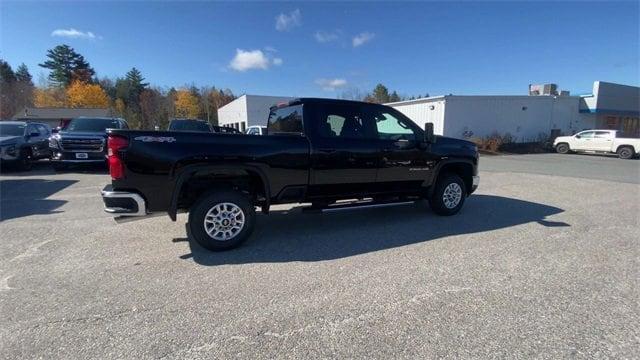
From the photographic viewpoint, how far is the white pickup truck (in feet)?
71.0

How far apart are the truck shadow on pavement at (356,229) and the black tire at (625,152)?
20089mm

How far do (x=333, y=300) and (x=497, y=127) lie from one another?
26.7 m

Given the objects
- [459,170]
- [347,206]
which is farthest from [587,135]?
[347,206]

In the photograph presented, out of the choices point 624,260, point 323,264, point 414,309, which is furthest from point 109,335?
point 624,260

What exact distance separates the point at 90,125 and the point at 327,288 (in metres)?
13.0

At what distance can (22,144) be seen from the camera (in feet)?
42.0

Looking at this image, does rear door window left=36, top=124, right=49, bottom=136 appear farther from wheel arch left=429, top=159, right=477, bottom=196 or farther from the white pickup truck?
the white pickup truck

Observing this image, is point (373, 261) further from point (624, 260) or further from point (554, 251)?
point (624, 260)

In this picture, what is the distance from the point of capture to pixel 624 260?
176 inches

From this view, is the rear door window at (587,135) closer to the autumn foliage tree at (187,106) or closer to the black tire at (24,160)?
the black tire at (24,160)

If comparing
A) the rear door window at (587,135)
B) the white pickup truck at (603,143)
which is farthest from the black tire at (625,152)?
the rear door window at (587,135)

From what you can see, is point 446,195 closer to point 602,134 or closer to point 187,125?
point 187,125

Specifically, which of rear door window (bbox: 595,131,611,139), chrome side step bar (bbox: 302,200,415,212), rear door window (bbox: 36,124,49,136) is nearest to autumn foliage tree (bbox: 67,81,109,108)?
rear door window (bbox: 36,124,49,136)

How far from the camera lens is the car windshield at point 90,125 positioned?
41.7 ft
